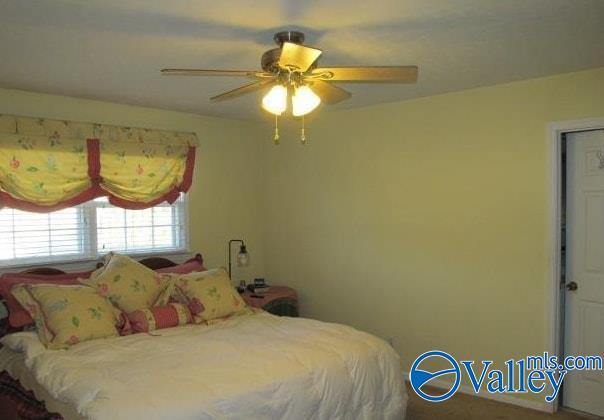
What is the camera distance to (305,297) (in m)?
4.66

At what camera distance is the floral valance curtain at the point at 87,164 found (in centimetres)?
339

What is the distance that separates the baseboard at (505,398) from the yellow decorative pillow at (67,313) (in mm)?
2463

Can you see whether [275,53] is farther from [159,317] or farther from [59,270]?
[59,270]

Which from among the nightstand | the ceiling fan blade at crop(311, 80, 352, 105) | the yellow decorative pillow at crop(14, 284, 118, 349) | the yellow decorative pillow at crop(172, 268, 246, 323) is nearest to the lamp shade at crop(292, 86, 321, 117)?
the ceiling fan blade at crop(311, 80, 352, 105)

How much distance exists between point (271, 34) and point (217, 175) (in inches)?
96.0

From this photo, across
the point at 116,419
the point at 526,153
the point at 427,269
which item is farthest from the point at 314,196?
the point at 116,419

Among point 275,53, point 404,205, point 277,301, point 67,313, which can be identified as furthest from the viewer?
point 277,301

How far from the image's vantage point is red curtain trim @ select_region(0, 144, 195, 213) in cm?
340

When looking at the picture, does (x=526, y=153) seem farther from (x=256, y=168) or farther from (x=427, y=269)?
(x=256, y=168)

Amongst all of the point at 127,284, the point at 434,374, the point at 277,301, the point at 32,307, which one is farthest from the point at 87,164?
the point at 434,374

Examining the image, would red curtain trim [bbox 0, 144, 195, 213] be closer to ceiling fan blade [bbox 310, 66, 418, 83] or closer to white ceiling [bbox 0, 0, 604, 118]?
white ceiling [bbox 0, 0, 604, 118]

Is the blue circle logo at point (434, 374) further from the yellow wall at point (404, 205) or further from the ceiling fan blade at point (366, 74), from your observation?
the ceiling fan blade at point (366, 74)

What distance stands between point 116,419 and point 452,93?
10.1 ft

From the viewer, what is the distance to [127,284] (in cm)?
330
